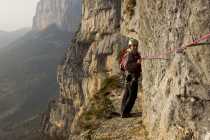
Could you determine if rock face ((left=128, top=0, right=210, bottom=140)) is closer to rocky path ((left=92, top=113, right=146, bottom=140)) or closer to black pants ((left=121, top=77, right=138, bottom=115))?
rocky path ((left=92, top=113, right=146, bottom=140))

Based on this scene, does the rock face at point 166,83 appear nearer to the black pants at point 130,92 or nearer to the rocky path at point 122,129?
the rocky path at point 122,129

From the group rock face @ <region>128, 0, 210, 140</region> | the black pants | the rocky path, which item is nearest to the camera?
rock face @ <region>128, 0, 210, 140</region>

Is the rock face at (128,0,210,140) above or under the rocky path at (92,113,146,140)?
above

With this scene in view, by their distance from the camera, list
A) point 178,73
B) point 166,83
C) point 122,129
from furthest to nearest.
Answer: point 122,129
point 166,83
point 178,73

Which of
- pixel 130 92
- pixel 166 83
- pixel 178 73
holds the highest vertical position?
pixel 178 73

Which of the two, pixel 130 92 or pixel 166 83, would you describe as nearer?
pixel 166 83

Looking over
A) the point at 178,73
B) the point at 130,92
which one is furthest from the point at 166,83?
the point at 130,92

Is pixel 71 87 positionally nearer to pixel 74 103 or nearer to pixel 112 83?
pixel 74 103

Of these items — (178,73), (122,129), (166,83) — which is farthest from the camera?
(122,129)

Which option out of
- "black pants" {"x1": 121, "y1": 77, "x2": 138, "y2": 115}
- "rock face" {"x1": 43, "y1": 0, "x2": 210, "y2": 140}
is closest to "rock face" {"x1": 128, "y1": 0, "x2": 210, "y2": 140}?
"rock face" {"x1": 43, "y1": 0, "x2": 210, "y2": 140}

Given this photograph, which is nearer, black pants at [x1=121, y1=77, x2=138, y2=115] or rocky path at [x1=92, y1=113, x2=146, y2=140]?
rocky path at [x1=92, y1=113, x2=146, y2=140]

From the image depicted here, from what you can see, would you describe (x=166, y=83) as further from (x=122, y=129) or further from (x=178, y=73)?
(x=122, y=129)

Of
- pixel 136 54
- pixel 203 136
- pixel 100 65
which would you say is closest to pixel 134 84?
pixel 136 54

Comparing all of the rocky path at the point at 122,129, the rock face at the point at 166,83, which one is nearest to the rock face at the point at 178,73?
the rock face at the point at 166,83
